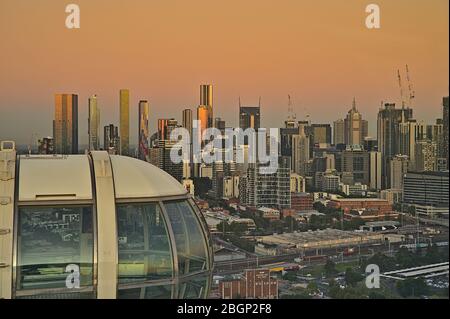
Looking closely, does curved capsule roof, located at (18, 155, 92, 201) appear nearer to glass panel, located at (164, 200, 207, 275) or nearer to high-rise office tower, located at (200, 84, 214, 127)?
glass panel, located at (164, 200, 207, 275)

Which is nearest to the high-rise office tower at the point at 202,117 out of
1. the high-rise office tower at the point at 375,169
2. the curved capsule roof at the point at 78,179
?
the high-rise office tower at the point at 375,169

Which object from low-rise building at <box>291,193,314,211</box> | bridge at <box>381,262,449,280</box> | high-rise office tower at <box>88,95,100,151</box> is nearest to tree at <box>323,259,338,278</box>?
bridge at <box>381,262,449,280</box>

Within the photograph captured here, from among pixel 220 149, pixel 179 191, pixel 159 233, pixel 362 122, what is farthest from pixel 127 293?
pixel 362 122

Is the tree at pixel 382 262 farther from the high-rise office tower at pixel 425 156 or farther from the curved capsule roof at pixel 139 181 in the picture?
the curved capsule roof at pixel 139 181

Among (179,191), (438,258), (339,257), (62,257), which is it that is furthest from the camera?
(339,257)

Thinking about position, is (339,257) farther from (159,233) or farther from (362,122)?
(159,233)

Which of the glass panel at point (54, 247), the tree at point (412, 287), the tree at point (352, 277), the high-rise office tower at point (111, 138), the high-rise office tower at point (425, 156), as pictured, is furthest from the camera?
the high-rise office tower at point (425, 156)
